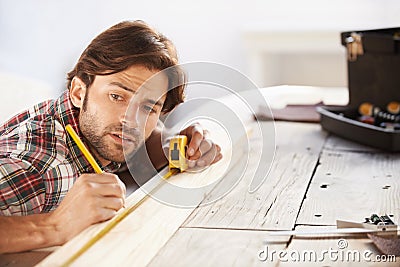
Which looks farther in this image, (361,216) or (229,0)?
(229,0)

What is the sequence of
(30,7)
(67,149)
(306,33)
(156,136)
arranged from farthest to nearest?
(306,33) < (30,7) < (156,136) < (67,149)

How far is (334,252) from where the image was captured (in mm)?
756

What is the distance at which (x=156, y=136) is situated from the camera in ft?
4.03

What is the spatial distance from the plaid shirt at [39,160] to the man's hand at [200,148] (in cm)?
20

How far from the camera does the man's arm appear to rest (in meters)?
0.83

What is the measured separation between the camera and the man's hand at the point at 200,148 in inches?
44.3

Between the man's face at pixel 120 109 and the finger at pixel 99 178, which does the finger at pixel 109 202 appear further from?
the man's face at pixel 120 109

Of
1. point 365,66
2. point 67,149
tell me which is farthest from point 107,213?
point 365,66

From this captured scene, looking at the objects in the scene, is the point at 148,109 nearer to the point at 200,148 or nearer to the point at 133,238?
the point at 200,148

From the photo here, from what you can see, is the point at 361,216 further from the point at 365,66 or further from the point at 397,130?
the point at 365,66

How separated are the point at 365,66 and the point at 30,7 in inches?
35.4

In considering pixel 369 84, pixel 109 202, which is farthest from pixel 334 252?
pixel 369 84

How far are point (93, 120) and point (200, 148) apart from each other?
21 cm

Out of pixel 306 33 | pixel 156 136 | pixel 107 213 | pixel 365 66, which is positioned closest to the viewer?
pixel 107 213
